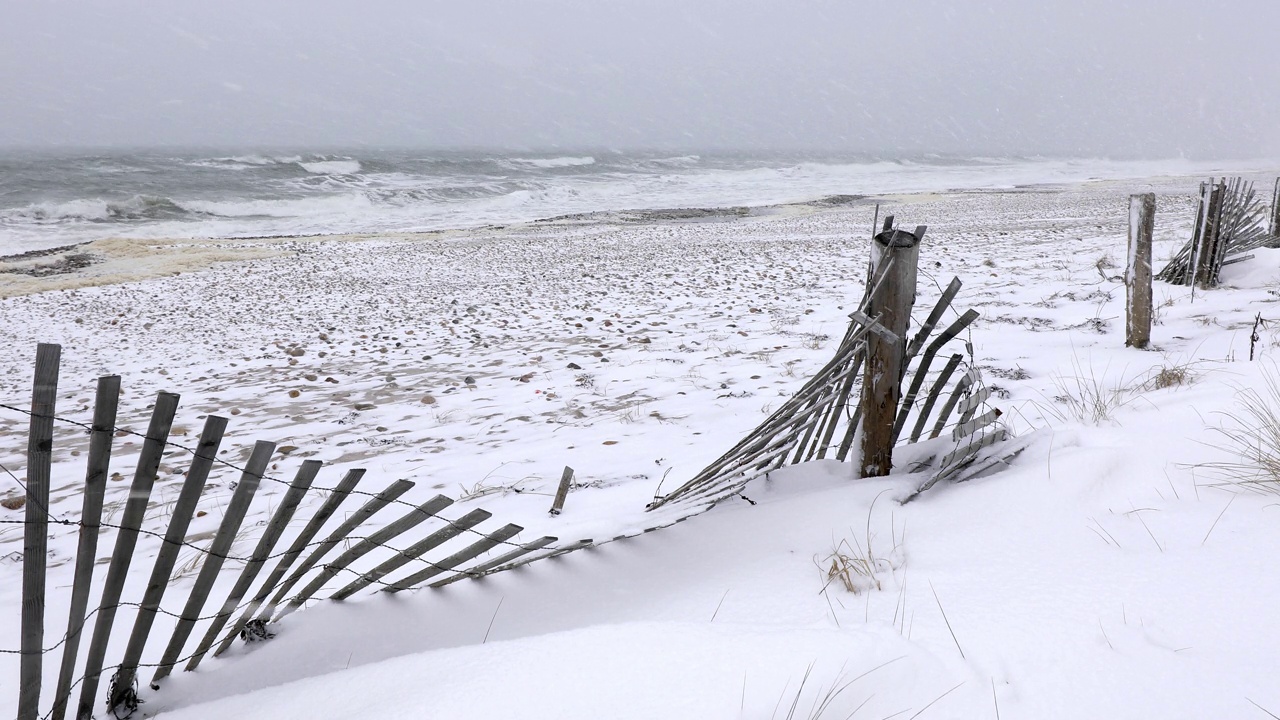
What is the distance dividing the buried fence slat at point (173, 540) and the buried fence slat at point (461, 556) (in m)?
0.61

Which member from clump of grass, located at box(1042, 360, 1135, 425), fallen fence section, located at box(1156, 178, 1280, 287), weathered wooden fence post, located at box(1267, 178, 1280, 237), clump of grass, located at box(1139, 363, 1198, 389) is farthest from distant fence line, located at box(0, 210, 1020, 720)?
weathered wooden fence post, located at box(1267, 178, 1280, 237)

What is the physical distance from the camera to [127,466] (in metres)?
4.12

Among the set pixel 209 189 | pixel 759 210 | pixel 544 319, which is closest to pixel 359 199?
pixel 209 189

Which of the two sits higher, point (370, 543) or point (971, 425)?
point (971, 425)

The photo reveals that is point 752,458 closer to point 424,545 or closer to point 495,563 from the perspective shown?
point 495,563

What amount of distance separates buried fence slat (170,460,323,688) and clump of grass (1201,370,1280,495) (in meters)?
2.57

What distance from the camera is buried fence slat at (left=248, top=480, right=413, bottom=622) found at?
172 centimetres

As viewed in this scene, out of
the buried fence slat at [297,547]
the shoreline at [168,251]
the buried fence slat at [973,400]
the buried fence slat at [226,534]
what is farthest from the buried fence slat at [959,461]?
the shoreline at [168,251]

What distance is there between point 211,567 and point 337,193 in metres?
28.3

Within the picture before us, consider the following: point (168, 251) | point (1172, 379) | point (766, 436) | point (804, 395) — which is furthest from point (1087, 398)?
point (168, 251)

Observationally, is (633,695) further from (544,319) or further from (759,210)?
(759,210)

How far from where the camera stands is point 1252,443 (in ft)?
7.48

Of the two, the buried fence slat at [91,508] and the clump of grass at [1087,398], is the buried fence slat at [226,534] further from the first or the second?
the clump of grass at [1087,398]

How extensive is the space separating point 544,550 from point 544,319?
5.68 metres
